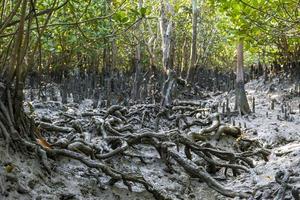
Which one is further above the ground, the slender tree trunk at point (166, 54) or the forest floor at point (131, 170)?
the slender tree trunk at point (166, 54)

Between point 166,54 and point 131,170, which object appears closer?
point 131,170

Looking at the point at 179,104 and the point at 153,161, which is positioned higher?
the point at 179,104

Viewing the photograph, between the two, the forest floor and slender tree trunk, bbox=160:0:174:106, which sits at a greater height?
slender tree trunk, bbox=160:0:174:106

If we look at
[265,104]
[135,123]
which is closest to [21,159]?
[135,123]

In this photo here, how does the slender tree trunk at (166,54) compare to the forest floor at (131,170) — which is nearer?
the forest floor at (131,170)

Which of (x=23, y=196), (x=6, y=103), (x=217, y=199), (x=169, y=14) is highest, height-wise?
(x=169, y=14)

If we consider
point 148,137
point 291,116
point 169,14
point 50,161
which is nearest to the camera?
point 50,161

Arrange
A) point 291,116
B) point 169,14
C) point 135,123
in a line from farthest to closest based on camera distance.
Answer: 1. point 169,14
2. point 291,116
3. point 135,123

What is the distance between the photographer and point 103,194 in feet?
9.11

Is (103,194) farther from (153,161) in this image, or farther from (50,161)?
(153,161)

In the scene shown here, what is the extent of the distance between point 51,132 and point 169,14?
6567mm

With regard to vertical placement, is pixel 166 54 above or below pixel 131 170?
above

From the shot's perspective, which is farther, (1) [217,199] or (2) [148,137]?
(2) [148,137]

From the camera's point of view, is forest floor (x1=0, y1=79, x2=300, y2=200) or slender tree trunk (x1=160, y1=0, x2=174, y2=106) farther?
slender tree trunk (x1=160, y1=0, x2=174, y2=106)
